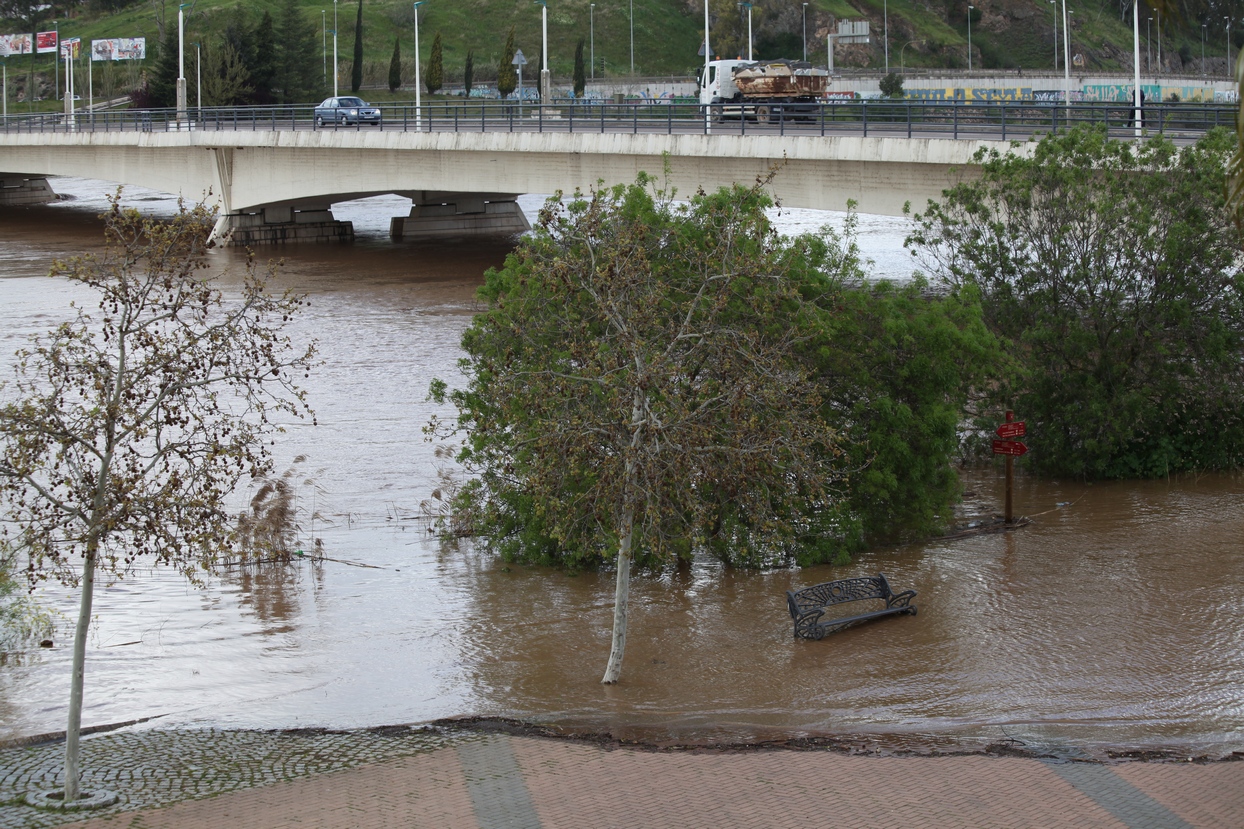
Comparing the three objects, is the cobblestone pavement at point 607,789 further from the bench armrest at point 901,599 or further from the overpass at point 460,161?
the overpass at point 460,161

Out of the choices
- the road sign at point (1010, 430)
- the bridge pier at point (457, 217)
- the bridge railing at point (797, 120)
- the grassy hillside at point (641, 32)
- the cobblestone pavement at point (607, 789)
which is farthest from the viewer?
the grassy hillside at point (641, 32)

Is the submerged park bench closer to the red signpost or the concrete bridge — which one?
the red signpost

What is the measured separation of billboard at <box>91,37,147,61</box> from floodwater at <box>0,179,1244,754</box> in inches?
3188

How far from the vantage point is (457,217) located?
54.9 m

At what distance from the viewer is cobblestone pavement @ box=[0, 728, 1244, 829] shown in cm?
902

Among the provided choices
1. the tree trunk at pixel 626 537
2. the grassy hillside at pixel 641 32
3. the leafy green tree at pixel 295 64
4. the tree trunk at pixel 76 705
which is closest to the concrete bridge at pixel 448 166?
the tree trunk at pixel 626 537

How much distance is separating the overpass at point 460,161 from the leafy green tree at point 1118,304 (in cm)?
588

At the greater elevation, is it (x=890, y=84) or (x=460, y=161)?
(x=890, y=84)

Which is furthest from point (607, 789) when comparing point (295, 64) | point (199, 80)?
point (295, 64)

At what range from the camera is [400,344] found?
32.6 meters

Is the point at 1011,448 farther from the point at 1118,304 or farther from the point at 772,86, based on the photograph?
the point at 772,86

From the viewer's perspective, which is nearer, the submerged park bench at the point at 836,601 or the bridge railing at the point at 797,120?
the submerged park bench at the point at 836,601

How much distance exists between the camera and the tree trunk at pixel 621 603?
465 inches

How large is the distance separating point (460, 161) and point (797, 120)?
1245 centimetres
